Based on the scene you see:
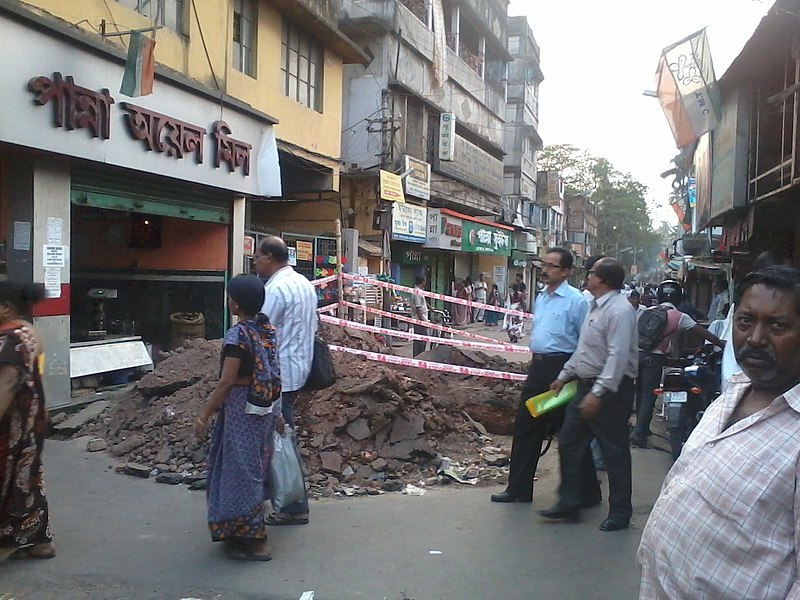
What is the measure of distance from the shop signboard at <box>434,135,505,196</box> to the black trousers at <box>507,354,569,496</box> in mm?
17291

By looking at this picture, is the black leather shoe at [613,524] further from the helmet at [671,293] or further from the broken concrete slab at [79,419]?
the broken concrete slab at [79,419]

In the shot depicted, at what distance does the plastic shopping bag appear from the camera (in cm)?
448

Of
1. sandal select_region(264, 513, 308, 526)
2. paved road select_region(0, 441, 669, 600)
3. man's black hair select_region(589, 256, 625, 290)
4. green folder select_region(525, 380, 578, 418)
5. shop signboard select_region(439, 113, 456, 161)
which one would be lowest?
paved road select_region(0, 441, 669, 600)

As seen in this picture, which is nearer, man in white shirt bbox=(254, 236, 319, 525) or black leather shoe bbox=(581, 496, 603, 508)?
man in white shirt bbox=(254, 236, 319, 525)

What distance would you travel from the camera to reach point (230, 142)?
10.9m

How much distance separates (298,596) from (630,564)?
75.7 inches

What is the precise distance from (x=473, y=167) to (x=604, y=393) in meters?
21.4

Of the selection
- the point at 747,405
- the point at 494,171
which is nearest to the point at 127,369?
the point at 747,405

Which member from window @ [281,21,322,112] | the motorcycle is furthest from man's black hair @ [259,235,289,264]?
window @ [281,21,322,112]

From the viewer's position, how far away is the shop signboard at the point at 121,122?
7137mm

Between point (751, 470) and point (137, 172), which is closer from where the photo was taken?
point (751, 470)

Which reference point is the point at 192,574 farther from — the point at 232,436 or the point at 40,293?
the point at 40,293

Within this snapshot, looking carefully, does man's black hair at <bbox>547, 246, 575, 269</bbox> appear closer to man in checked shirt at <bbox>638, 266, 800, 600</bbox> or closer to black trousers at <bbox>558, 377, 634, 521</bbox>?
black trousers at <bbox>558, 377, 634, 521</bbox>

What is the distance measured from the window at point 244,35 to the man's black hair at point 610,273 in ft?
28.5
